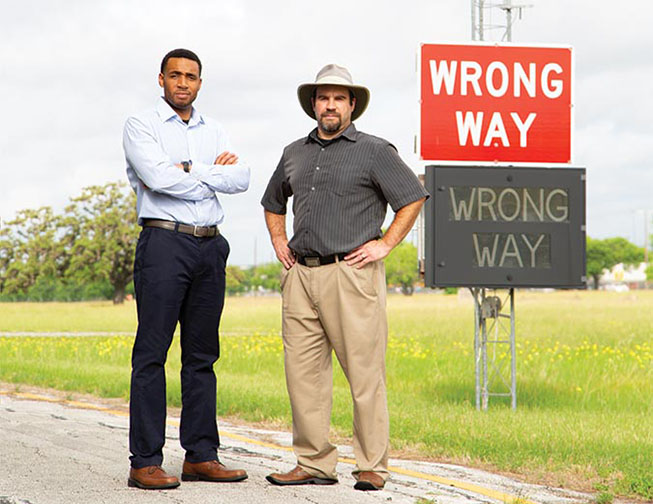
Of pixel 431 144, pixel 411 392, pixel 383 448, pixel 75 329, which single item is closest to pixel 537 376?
pixel 411 392

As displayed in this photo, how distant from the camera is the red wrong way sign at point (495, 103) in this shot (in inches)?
369

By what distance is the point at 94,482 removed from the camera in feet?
18.1

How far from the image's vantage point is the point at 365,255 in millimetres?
5465

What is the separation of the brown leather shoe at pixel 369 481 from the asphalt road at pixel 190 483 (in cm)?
5

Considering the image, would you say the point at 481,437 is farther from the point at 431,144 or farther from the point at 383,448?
the point at 431,144

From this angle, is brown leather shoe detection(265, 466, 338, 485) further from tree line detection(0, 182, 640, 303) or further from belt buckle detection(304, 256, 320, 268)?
tree line detection(0, 182, 640, 303)

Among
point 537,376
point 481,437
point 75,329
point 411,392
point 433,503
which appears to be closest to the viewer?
point 433,503

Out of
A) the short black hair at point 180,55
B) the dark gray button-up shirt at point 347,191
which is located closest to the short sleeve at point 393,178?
the dark gray button-up shirt at point 347,191

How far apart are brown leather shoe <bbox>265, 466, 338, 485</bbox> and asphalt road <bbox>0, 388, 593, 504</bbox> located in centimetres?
6

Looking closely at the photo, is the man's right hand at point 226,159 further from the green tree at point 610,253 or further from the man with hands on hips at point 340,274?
the green tree at point 610,253

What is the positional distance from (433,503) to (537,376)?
317 inches

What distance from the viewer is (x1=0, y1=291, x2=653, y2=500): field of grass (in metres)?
6.92

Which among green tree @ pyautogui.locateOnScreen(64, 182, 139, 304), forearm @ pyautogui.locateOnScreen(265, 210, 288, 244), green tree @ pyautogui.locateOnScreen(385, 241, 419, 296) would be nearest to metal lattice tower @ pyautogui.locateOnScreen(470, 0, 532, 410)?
forearm @ pyautogui.locateOnScreen(265, 210, 288, 244)

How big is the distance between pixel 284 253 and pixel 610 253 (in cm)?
12970
